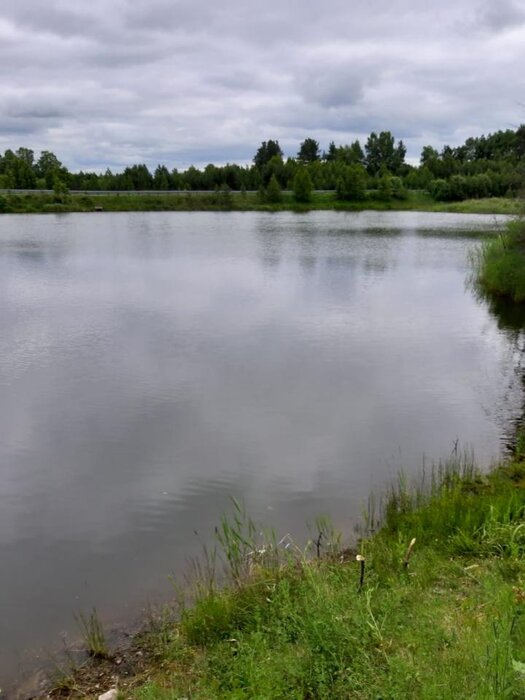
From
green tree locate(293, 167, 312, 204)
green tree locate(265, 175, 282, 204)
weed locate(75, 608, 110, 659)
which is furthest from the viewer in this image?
green tree locate(293, 167, 312, 204)

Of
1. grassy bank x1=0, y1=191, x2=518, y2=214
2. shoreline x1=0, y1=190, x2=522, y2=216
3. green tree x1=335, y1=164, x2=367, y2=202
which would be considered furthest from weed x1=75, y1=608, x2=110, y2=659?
green tree x1=335, y1=164, x2=367, y2=202

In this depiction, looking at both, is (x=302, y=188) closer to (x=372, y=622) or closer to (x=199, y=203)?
(x=199, y=203)

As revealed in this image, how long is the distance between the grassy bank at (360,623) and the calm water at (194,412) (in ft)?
3.86

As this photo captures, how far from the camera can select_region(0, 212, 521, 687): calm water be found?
8.26 m

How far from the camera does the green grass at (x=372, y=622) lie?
447cm

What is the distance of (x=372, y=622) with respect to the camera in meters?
5.25

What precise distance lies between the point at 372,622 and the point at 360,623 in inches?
8.2

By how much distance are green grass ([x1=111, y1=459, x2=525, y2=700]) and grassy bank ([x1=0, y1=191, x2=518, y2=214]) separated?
82673mm

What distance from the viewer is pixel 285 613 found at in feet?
18.6

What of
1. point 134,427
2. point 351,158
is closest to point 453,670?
point 134,427

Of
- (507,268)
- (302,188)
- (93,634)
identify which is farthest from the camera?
(302,188)

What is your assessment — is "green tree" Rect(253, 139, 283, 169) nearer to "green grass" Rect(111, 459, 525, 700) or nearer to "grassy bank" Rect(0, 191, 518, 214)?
"grassy bank" Rect(0, 191, 518, 214)

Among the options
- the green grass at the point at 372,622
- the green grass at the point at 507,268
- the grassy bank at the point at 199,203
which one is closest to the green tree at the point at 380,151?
the grassy bank at the point at 199,203

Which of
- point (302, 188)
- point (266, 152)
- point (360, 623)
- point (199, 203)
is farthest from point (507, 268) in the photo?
point (266, 152)
